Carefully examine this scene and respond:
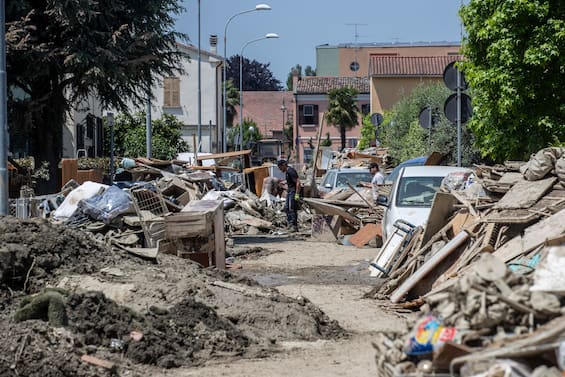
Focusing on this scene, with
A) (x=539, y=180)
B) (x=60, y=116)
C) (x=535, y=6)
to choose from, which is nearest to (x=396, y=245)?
(x=539, y=180)

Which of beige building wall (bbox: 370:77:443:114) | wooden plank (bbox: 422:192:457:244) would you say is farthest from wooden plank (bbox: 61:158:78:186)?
beige building wall (bbox: 370:77:443:114)

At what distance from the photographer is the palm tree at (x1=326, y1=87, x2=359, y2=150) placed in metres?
76.6

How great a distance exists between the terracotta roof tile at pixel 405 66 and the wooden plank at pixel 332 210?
49.0 meters

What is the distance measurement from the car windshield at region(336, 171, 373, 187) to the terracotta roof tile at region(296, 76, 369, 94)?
58.6m

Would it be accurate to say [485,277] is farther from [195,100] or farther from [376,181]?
[195,100]

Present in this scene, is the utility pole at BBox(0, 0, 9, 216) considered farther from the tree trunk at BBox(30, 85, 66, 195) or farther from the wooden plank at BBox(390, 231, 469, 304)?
the tree trunk at BBox(30, 85, 66, 195)

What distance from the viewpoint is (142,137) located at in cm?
5153

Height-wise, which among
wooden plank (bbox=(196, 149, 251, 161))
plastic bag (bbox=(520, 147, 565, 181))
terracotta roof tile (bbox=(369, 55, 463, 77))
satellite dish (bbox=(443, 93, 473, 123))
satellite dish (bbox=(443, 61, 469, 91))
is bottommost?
wooden plank (bbox=(196, 149, 251, 161))

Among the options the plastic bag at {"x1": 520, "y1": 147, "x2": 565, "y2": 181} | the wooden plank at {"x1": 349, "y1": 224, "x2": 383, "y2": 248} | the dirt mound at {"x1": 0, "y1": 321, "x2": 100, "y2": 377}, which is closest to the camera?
the dirt mound at {"x1": 0, "y1": 321, "x2": 100, "y2": 377}

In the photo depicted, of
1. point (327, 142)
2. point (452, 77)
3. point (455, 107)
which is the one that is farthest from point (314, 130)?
point (455, 107)

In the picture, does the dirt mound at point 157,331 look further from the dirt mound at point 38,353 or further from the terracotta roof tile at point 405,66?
the terracotta roof tile at point 405,66

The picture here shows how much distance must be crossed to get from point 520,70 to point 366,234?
476cm

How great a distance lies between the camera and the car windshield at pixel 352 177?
2950cm

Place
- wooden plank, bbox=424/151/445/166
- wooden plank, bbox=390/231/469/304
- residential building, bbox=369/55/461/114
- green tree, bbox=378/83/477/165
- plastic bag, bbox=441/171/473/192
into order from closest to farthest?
wooden plank, bbox=390/231/469/304
plastic bag, bbox=441/171/473/192
wooden plank, bbox=424/151/445/166
green tree, bbox=378/83/477/165
residential building, bbox=369/55/461/114
